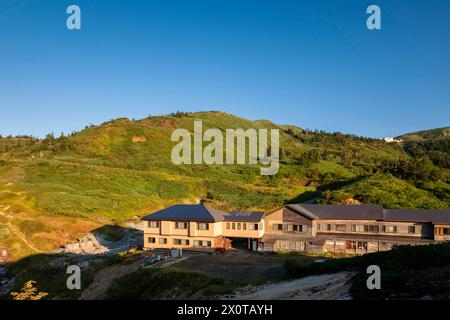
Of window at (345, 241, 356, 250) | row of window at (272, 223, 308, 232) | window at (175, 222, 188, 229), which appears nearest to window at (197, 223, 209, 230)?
window at (175, 222, 188, 229)

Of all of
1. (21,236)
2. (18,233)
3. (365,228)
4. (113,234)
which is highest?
(365,228)

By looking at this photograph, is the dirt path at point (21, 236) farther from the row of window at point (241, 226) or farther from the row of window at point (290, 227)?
the row of window at point (290, 227)

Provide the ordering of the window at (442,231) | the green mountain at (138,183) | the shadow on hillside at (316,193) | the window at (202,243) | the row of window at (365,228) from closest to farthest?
the window at (442,231)
the row of window at (365,228)
the window at (202,243)
the green mountain at (138,183)
the shadow on hillside at (316,193)

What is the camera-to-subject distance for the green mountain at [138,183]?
69375mm

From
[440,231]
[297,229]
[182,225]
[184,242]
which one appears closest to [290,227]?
[297,229]

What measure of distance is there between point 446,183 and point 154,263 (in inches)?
3327

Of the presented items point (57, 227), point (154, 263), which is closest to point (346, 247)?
point (154, 263)

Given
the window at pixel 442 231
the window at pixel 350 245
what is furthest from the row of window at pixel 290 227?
the window at pixel 442 231

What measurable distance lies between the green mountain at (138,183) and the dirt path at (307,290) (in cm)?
4113

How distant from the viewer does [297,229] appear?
5191 cm

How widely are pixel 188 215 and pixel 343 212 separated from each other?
67.1 feet

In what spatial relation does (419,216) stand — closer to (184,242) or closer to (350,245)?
(350,245)

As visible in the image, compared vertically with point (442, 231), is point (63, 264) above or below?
below
